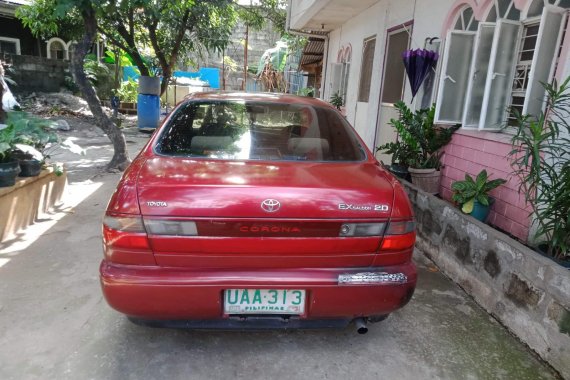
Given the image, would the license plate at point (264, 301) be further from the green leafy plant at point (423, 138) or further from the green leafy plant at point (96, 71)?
the green leafy plant at point (96, 71)

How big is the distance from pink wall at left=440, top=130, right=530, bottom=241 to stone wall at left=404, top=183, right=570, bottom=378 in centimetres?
43

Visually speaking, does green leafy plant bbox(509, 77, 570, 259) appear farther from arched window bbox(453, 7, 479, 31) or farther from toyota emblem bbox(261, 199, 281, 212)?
toyota emblem bbox(261, 199, 281, 212)

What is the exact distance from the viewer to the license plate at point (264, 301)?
6.89ft

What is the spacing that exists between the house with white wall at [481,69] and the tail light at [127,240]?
269cm

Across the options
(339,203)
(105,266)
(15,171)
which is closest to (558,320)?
(339,203)

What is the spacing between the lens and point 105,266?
2.12 m

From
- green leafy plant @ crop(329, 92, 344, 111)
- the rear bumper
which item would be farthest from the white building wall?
the rear bumper

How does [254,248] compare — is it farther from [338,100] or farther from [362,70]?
[338,100]

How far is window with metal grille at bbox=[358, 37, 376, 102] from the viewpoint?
7.91 metres

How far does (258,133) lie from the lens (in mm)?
3033

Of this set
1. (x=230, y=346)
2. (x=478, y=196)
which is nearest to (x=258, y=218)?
(x=230, y=346)

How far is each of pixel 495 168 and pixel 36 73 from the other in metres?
14.1

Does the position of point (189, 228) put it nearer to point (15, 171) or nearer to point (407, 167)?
point (15, 171)

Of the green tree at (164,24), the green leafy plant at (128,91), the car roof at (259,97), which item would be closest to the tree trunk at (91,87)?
the green tree at (164,24)
